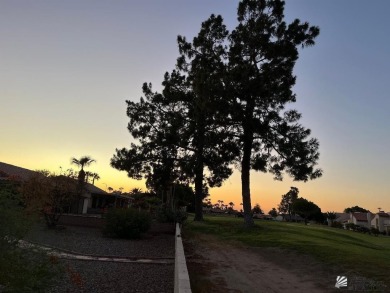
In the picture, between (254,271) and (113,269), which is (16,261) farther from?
(254,271)

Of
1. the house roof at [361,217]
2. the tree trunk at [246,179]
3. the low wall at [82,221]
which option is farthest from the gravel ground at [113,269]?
the house roof at [361,217]

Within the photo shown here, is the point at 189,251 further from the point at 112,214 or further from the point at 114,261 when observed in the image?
the point at 112,214

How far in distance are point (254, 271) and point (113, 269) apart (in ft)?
16.1

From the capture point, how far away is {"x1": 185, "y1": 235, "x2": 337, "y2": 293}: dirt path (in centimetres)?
1059

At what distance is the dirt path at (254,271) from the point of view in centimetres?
1059

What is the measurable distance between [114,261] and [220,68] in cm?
1830

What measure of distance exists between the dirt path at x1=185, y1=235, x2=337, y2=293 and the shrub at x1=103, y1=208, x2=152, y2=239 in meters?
5.95

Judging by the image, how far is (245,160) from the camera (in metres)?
30.8

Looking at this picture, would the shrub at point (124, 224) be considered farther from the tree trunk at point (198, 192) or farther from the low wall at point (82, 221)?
the tree trunk at point (198, 192)

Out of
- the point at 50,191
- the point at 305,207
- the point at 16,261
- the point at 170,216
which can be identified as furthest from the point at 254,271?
the point at 305,207

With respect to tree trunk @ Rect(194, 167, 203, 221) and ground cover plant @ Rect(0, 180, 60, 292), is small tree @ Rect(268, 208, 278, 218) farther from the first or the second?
ground cover plant @ Rect(0, 180, 60, 292)

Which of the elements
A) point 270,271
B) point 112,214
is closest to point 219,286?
point 270,271

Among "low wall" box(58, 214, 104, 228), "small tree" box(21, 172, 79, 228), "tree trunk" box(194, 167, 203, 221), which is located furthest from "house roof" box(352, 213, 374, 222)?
"small tree" box(21, 172, 79, 228)

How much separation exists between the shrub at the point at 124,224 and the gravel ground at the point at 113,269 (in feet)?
3.54
